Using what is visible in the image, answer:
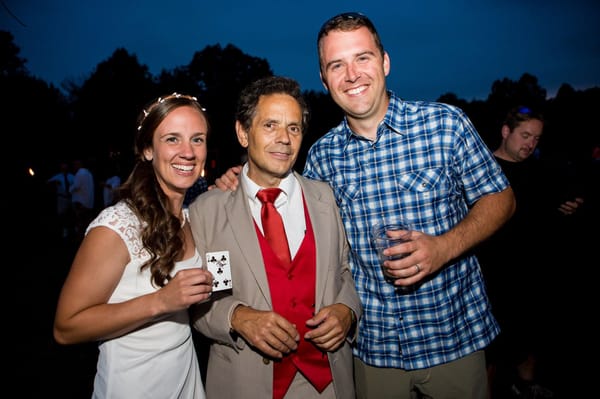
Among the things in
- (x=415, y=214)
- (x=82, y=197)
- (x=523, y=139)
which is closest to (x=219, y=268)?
(x=415, y=214)

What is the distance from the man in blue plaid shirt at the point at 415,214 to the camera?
7.13ft

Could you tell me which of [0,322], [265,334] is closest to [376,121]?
[265,334]

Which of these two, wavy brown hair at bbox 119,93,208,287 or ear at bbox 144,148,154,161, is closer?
wavy brown hair at bbox 119,93,208,287

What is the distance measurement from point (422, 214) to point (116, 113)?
36949mm

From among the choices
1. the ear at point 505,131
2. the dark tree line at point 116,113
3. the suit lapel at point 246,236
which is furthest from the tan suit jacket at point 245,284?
the dark tree line at point 116,113

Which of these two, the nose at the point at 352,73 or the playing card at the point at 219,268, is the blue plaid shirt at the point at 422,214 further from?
the playing card at the point at 219,268

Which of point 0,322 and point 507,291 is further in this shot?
point 0,322

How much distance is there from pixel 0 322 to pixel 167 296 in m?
6.17

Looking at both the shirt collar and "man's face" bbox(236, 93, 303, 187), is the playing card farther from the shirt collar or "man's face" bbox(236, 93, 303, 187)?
"man's face" bbox(236, 93, 303, 187)

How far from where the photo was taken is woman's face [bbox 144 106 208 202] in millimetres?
2215

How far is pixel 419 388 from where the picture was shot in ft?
7.32

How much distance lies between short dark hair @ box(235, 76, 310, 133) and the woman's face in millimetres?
325

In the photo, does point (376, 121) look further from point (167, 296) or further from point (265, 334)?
point (167, 296)

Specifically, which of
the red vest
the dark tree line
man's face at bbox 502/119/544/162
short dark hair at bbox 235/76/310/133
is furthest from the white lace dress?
the dark tree line
